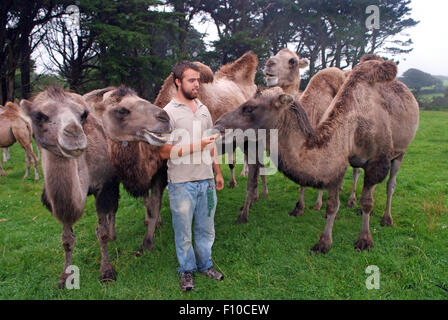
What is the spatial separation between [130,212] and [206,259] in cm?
299

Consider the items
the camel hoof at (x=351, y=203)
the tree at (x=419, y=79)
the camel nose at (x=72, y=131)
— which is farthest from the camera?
the tree at (x=419, y=79)

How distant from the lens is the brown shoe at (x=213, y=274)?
374 centimetres

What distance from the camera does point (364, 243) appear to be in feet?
14.5

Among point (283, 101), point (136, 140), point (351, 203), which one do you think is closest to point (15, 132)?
point (136, 140)

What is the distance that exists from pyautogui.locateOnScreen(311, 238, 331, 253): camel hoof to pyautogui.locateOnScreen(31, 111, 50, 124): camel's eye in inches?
144

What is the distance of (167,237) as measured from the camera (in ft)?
16.0

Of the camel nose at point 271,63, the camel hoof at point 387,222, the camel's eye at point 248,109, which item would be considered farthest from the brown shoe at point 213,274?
the camel nose at point 271,63

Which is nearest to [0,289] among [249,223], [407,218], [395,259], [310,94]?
[249,223]

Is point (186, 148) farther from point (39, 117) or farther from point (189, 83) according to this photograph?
point (39, 117)

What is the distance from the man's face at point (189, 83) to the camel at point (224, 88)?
55.6 inches

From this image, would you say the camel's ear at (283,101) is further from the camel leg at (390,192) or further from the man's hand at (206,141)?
the camel leg at (390,192)
